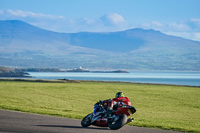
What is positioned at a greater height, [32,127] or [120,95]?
[120,95]

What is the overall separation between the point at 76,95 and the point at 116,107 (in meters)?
27.4

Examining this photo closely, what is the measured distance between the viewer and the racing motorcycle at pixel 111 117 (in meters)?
15.7

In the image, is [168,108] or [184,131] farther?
[168,108]

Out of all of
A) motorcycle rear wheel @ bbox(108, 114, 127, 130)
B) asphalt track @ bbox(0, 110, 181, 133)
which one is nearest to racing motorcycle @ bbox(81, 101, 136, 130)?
motorcycle rear wheel @ bbox(108, 114, 127, 130)

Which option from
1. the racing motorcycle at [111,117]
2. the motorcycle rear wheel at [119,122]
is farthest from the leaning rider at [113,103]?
the motorcycle rear wheel at [119,122]

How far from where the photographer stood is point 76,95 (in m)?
43.4

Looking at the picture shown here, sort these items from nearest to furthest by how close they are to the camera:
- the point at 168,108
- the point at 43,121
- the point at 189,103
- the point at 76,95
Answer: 1. the point at 43,121
2. the point at 168,108
3. the point at 189,103
4. the point at 76,95

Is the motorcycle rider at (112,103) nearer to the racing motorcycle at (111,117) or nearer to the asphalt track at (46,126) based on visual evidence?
the racing motorcycle at (111,117)

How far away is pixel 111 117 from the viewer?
16062 mm

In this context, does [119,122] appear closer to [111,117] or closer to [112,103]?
[111,117]

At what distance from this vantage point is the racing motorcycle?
15.7 meters

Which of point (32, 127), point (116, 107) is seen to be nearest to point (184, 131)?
point (116, 107)

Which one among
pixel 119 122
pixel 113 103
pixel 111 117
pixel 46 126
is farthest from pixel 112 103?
pixel 46 126

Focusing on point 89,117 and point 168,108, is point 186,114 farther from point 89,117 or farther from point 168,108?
point 89,117
